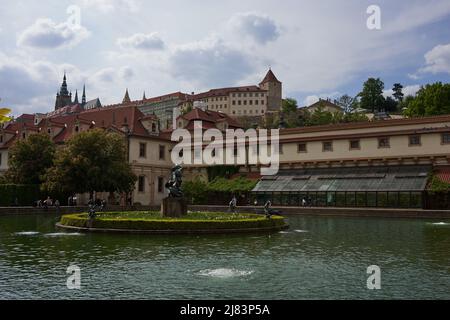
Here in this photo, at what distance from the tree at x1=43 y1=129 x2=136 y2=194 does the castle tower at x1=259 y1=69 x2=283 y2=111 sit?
124692 mm

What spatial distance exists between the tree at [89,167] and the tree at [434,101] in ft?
172

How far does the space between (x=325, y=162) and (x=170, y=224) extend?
112ft

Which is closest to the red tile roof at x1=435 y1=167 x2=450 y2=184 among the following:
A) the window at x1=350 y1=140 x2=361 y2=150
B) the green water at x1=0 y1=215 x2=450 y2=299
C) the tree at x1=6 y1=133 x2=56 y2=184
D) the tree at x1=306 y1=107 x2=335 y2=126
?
the window at x1=350 y1=140 x2=361 y2=150

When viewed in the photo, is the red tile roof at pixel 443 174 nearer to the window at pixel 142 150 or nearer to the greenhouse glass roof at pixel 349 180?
the greenhouse glass roof at pixel 349 180

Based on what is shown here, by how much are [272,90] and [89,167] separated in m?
133

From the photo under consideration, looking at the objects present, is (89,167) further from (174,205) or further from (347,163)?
(347,163)

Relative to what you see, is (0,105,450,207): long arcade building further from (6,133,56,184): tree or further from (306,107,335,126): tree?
(306,107,335,126): tree

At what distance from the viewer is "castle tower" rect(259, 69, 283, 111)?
175 m

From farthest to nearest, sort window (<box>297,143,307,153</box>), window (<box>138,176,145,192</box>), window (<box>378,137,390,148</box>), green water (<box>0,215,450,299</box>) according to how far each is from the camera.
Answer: window (<box>138,176,145,192</box>) → window (<box>297,143,307,153</box>) → window (<box>378,137,390,148</box>) → green water (<box>0,215,450,299</box>)

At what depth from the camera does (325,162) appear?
188 ft

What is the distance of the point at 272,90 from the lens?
177 m

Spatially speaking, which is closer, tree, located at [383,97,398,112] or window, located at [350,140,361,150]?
window, located at [350,140,361,150]
